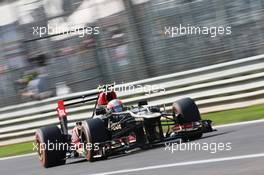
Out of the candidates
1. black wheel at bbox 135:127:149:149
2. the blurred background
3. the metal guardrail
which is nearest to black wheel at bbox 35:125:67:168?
black wheel at bbox 135:127:149:149

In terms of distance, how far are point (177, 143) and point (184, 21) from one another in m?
4.89

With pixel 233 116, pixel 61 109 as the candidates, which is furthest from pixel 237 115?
pixel 61 109

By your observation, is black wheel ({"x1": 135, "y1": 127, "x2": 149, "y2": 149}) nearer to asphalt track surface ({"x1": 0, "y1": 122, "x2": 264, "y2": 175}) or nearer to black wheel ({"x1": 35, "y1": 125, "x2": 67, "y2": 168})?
asphalt track surface ({"x1": 0, "y1": 122, "x2": 264, "y2": 175})

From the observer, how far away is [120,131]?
11.4 metres

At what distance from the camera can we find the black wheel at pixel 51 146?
12.1 meters

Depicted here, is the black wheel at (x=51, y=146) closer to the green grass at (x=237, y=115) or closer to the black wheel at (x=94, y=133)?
the black wheel at (x=94, y=133)

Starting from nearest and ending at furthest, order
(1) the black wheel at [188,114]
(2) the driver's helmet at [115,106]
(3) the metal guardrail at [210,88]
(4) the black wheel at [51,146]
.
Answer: (1) the black wheel at [188,114], (2) the driver's helmet at [115,106], (4) the black wheel at [51,146], (3) the metal guardrail at [210,88]

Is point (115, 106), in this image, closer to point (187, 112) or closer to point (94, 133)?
point (94, 133)

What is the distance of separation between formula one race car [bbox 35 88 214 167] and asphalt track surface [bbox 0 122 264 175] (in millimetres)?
167

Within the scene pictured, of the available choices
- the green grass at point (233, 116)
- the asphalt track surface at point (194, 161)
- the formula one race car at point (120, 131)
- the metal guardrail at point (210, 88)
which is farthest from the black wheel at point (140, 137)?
the metal guardrail at point (210, 88)

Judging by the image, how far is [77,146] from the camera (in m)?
12.0

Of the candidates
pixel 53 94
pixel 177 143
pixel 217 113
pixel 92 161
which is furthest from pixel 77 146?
pixel 53 94

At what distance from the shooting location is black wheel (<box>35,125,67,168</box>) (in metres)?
12.1

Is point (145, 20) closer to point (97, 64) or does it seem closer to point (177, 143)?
point (97, 64)
